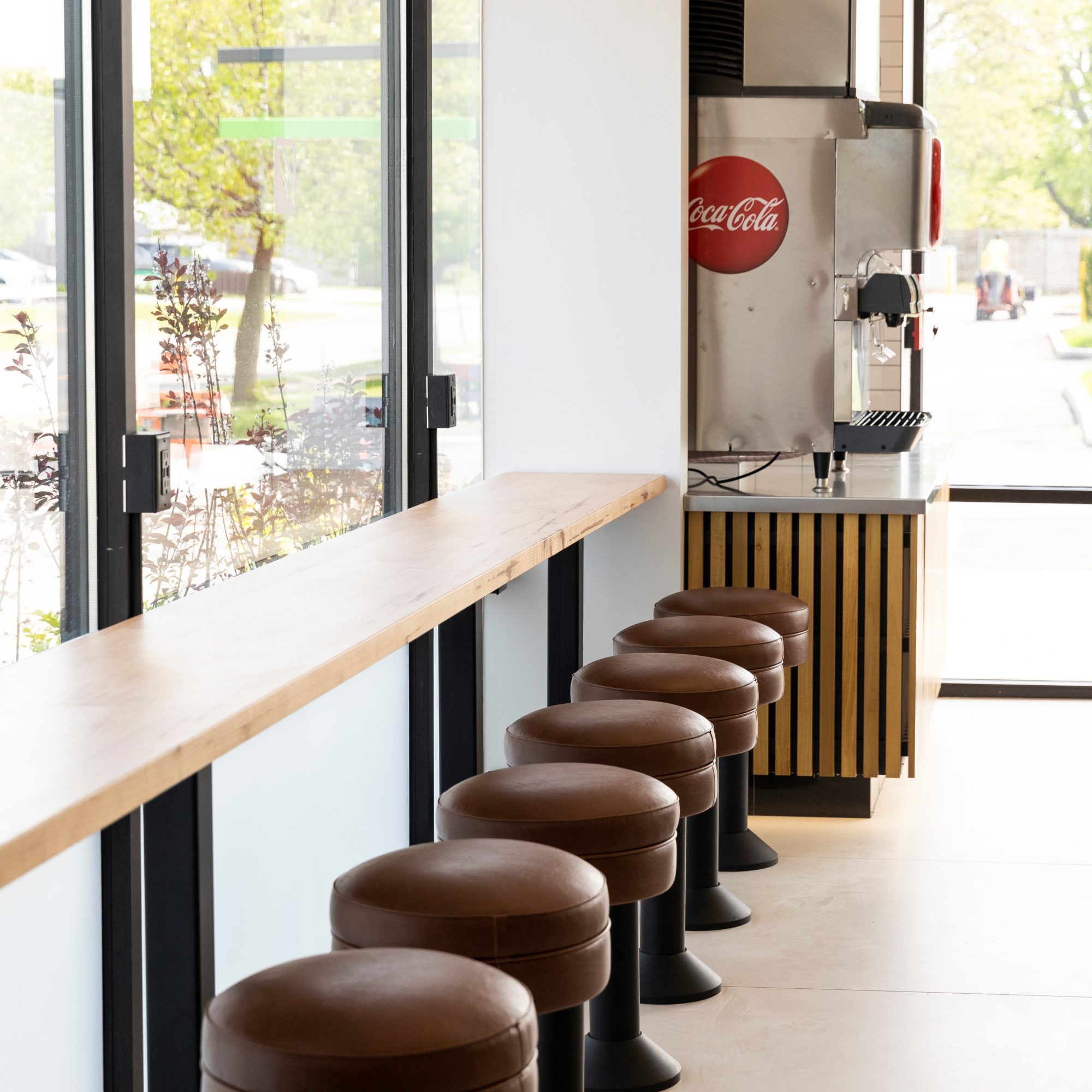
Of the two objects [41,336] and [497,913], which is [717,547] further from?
[497,913]

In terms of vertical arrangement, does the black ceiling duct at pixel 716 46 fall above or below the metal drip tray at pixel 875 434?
above

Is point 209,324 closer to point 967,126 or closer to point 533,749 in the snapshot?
point 533,749

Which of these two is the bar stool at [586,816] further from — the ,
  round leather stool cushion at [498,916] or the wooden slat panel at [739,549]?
the wooden slat panel at [739,549]

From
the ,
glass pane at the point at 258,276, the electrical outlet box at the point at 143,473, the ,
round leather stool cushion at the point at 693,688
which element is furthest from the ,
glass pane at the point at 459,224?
the electrical outlet box at the point at 143,473

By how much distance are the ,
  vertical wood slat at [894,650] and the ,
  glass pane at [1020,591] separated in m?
1.88

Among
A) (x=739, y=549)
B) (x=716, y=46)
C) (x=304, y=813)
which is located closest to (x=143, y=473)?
(x=304, y=813)

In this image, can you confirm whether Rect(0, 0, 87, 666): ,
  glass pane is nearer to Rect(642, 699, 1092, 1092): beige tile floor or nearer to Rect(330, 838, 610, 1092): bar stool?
Rect(330, 838, 610, 1092): bar stool

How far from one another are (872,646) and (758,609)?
22.2 inches

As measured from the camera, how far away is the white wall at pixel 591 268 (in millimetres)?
4113

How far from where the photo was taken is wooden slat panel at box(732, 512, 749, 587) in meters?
4.16

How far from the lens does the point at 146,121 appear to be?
2496 mm

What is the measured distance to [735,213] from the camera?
429cm

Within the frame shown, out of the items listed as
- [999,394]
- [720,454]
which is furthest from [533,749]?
[999,394]

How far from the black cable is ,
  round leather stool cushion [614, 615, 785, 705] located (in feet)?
3.30
